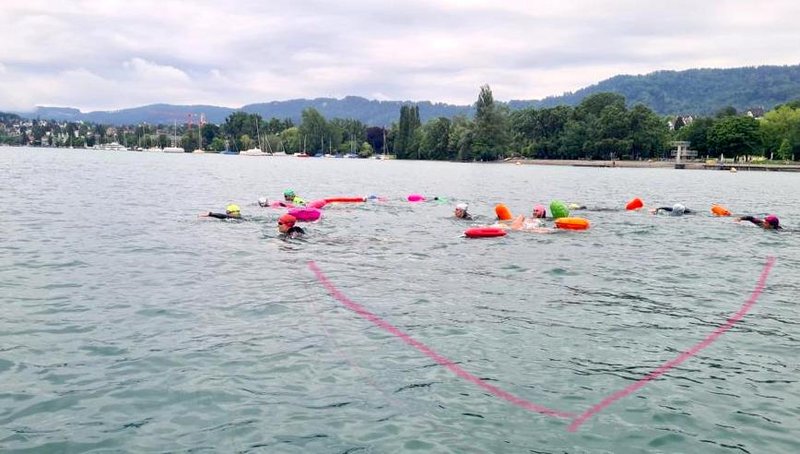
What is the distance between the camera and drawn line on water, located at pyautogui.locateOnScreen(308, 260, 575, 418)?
7789 mm

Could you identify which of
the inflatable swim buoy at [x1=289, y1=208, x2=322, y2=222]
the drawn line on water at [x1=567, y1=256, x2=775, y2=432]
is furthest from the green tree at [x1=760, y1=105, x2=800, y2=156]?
the drawn line on water at [x1=567, y1=256, x2=775, y2=432]

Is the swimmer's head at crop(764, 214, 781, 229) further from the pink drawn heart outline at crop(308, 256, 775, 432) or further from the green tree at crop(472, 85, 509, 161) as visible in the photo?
the green tree at crop(472, 85, 509, 161)

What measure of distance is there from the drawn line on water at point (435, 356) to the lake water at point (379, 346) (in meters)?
0.13

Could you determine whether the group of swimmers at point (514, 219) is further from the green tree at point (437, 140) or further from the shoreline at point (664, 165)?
the green tree at point (437, 140)

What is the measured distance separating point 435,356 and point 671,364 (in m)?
3.58

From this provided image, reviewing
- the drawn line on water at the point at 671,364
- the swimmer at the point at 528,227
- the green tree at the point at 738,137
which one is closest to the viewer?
the drawn line on water at the point at 671,364

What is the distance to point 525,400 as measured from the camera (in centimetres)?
802

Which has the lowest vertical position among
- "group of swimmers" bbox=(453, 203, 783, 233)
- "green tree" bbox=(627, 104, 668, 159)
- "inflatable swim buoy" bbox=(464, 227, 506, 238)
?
"inflatable swim buoy" bbox=(464, 227, 506, 238)

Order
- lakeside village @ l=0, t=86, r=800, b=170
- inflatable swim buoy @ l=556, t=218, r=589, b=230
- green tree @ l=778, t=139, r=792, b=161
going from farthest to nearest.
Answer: lakeside village @ l=0, t=86, r=800, b=170 → green tree @ l=778, t=139, r=792, b=161 → inflatable swim buoy @ l=556, t=218, r=589, b=230

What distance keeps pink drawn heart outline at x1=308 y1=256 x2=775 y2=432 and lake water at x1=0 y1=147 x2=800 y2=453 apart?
0.39ft

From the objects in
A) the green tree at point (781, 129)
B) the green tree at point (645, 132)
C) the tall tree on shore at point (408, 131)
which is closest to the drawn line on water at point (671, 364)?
the green tree at point (781, 129)

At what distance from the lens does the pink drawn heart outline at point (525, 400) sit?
7.71 m

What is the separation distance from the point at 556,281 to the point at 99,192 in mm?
33214

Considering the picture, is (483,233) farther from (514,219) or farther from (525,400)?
(525,400)
